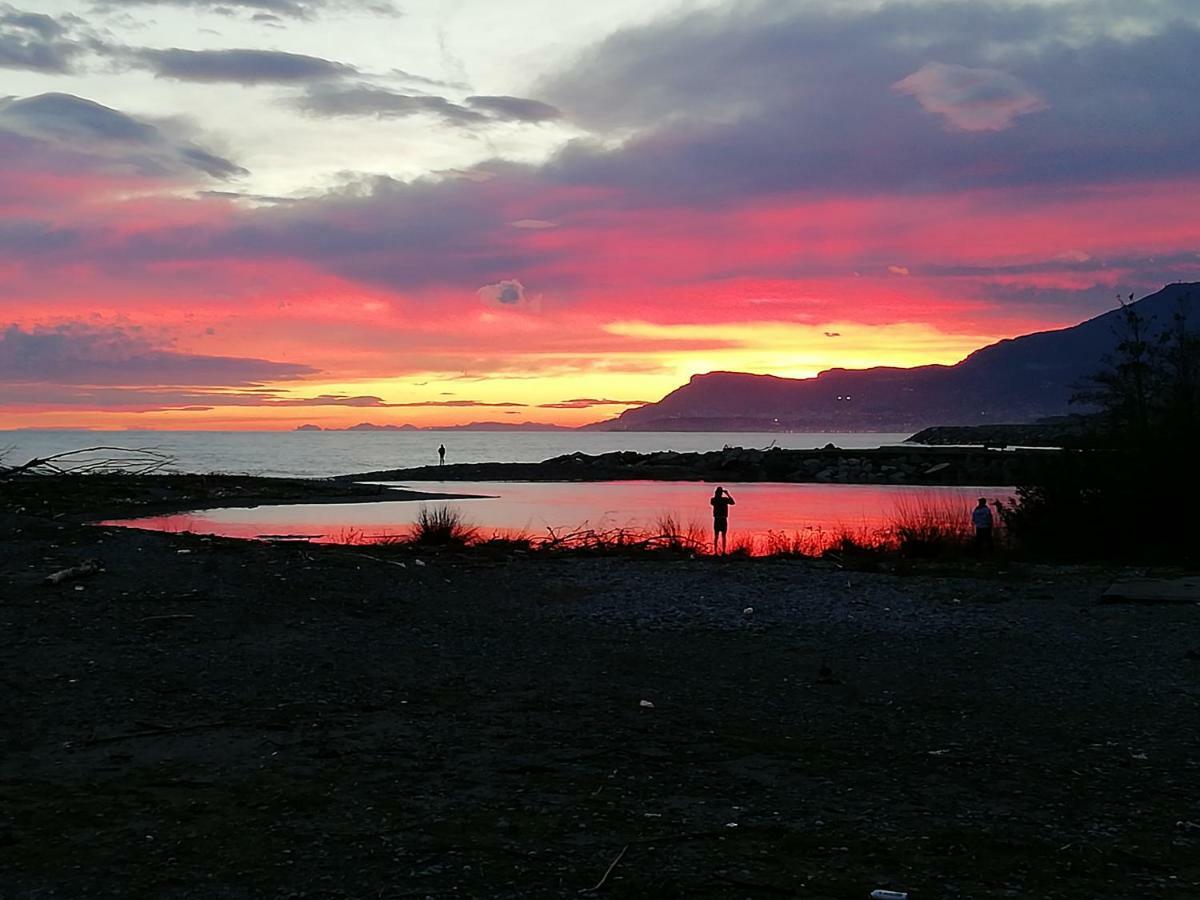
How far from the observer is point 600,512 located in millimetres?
33375

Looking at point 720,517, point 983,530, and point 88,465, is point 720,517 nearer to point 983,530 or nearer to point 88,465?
point 983,530

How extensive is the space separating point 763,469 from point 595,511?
94.2 ft

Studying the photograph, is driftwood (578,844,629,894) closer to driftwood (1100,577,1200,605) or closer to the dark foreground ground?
the dark foreground ground

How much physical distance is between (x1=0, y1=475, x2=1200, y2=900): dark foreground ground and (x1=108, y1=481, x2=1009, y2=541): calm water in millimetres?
11683

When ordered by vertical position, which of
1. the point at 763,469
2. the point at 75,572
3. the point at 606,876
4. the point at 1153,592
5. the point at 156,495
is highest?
the point at 156,495

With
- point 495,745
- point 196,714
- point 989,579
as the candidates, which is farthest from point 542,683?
point 989,579

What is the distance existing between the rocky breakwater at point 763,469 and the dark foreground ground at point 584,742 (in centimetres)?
4308

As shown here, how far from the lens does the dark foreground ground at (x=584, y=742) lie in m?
5.10

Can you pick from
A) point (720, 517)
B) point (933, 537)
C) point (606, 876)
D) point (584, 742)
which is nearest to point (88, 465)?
point (720, 517)

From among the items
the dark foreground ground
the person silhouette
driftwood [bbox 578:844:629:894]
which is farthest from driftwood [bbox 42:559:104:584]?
the person silhouette

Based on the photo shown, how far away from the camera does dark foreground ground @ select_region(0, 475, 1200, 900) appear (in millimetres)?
5098

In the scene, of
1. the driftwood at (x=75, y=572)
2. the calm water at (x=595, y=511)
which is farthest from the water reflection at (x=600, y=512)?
the driftwood at (x=75, y=572)

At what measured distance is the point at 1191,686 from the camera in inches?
368

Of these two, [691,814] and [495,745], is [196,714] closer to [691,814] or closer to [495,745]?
[495,745]
